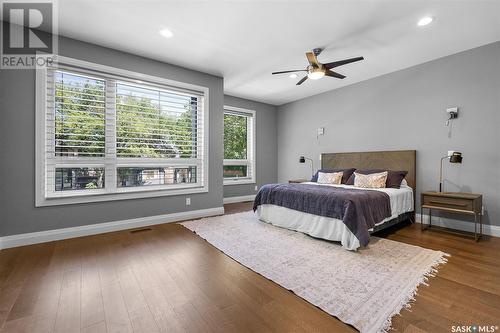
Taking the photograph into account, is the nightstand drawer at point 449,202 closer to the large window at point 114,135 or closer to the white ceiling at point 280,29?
the white ceiling at point 280,29

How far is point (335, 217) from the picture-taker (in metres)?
2.89

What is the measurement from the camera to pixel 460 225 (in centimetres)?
356

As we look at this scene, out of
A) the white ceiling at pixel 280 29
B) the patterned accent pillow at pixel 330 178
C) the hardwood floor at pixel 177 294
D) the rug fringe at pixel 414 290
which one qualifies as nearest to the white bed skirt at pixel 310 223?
the rug fringe at pixel 414 290

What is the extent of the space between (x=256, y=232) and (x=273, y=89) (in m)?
3.51

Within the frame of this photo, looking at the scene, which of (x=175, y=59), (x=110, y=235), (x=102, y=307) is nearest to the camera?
(x=102, y=307)

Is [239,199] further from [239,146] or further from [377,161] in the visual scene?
[377,161]

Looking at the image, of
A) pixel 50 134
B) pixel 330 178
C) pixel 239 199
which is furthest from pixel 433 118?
pixel 50 134

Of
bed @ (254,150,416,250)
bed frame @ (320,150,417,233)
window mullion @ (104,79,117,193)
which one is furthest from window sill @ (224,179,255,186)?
window mullion @ (104,79,117,193)

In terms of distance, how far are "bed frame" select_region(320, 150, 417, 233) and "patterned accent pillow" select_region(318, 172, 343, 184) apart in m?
0.58

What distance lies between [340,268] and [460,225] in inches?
106

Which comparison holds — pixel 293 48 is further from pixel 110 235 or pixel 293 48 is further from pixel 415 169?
pixel 110 235

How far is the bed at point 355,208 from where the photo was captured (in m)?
2.75

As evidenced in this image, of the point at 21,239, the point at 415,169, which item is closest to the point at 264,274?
the point at 21,239

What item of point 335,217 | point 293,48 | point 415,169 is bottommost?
point 335,217
